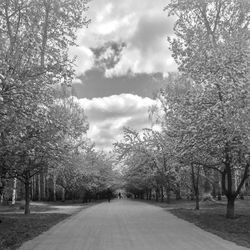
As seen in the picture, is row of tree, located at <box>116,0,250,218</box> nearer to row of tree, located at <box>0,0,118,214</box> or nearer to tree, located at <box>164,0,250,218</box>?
tree, located at <box>164,0,250,218</box>

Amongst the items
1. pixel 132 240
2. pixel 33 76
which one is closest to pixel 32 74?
pixel 33 76

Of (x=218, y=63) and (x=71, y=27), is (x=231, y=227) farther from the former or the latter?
(x=71, y=27)

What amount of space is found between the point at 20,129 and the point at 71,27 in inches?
334

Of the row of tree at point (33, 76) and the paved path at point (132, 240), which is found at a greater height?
the row of tree at point (33, 76)

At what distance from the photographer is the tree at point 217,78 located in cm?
1861

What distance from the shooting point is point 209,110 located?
744 inches

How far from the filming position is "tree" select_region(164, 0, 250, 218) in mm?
18609

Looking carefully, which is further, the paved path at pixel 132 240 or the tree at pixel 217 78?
the tree at pixel 217 78

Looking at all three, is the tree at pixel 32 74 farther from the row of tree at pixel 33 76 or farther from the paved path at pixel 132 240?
the paved path at pixel 132 240

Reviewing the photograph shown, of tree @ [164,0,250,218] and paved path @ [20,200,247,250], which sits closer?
paved path @ [20,200,247,250]

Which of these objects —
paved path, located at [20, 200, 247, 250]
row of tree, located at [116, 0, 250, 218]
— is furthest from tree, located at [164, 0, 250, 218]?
paved path, located at [20, 200, 247, 250]

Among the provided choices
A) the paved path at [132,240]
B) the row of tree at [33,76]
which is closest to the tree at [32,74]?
the row of tree at [33,76]

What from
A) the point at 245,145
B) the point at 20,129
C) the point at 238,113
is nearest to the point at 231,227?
the point at 245,145

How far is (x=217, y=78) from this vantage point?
1984 centimetres
